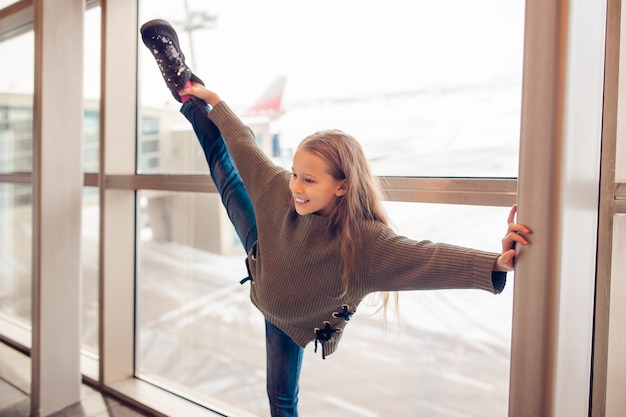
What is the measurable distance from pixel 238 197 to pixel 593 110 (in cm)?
104

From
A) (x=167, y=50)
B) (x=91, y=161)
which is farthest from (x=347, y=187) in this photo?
(x=91, y=161)

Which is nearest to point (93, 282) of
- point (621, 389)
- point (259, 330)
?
point (259, 330)

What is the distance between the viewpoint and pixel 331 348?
139 centimetres

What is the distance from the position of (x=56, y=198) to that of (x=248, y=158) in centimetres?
110

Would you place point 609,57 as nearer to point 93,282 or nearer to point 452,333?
point 452,333

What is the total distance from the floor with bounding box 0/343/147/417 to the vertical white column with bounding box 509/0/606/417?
1.78 metres

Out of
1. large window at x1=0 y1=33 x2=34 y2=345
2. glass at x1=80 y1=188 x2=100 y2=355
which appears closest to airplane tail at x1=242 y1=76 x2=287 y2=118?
glass at x1=80 y1=188 x2=100 y2=355

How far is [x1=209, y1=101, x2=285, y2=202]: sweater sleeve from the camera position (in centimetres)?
146

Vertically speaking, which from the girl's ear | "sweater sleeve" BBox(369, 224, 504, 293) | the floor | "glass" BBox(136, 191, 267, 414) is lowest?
the floor

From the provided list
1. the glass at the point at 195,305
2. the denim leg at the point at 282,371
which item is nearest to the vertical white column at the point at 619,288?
the denim leg at the point at 282,371

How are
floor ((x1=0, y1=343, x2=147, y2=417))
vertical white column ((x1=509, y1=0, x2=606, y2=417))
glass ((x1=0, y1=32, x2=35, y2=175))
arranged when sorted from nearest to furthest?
vertical white column ((x1=509, y1=0, x2=606, y2=417)) < floor ((x1=0, y1=343, x2=147, y2=417)) < glass ((x1=0, y1=32, x2=35, y2=175))

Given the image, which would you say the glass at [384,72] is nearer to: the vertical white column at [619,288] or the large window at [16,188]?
the vertical white column at [619,288]

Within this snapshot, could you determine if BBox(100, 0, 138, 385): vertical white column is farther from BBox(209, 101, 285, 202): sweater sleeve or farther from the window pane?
BBox(209, 101, 285, 202): sweater sleeve

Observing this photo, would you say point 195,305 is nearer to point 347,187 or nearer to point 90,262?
point 90,262
